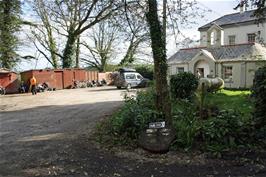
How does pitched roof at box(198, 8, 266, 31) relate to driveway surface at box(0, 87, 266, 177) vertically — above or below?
above

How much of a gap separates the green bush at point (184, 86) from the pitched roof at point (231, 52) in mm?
15870

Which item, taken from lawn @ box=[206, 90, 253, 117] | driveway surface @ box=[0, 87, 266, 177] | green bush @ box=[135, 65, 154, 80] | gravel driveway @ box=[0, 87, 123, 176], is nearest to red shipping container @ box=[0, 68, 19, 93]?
green bush @ box=[135, 65, 154, 80]

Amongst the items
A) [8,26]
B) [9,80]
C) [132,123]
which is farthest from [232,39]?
[132,123]

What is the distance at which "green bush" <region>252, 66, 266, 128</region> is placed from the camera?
1135 centimetres

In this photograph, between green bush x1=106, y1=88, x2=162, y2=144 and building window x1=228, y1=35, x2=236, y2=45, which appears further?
building window x1=228, y1=35, x2=236, y2=45

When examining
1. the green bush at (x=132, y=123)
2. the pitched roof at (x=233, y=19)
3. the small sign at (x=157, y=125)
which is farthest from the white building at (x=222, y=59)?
the small sign at (x=157, y=125)

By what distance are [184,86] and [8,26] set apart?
17274 millimetres

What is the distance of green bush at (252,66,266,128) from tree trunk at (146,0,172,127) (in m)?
2.54

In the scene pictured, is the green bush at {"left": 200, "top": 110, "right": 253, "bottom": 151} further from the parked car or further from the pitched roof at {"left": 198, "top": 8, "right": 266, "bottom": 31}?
the pitched roof at {"left": 198, "top": 8, "right": 266, "bottom": 31}

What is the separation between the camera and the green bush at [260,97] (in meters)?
11.4

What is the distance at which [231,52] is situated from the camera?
3859 cm

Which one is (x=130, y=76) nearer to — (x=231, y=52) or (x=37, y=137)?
(x=231, y=52)

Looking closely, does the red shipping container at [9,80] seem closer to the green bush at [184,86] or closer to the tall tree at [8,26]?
the tall tree at [8,26]

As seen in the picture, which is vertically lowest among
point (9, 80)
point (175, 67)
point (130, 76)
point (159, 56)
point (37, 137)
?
point (37, 137)
